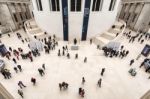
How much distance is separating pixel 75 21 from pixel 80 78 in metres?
9.68

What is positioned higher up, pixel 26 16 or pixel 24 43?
pixel 26 16

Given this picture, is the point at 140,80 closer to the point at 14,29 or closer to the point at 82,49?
the point at 82,49

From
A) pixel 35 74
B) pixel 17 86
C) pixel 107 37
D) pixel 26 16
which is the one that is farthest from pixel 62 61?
pixel 26 16

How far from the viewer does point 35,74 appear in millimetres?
11227

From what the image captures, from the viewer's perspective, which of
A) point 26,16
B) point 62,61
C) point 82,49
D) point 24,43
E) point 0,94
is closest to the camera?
point 0,94

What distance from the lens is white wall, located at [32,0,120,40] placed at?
659 inches

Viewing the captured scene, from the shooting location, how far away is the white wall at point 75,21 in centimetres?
1673

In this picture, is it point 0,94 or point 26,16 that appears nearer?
point 0,94

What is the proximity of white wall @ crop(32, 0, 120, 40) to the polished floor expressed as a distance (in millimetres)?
4609

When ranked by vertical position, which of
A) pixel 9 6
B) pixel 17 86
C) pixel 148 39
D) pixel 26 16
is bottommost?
pixel 17 86

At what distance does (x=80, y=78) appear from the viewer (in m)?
10.9

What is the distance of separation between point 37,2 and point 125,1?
2216 centimetres

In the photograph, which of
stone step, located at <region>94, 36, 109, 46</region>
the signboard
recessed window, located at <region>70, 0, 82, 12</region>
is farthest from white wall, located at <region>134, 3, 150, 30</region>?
the signboard

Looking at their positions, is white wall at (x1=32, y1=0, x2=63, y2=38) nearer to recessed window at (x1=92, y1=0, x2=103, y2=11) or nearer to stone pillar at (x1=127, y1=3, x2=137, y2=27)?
recessed window at (x1=92, y1=0, x2=103, y2=11)
